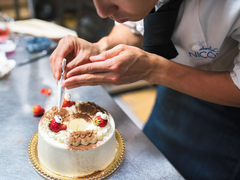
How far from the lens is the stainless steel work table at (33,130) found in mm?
1103

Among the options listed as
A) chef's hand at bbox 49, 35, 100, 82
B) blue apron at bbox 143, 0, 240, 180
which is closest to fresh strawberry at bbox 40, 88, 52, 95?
chef's hand at bbox 49, 35, 100, 82

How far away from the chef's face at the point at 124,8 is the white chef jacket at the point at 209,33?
14.2 inches

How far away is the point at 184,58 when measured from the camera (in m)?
1.39

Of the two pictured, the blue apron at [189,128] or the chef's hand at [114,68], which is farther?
the blue apron at [189,128]

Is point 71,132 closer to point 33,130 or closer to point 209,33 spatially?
point 33,130

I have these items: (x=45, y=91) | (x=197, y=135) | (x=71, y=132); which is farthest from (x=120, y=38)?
(x=197, y=135)

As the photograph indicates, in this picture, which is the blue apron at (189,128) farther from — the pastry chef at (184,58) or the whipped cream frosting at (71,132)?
the whipped cream frosting at (71,132)

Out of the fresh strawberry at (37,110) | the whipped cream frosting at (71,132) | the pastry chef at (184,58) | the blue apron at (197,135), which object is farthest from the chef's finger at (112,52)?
the blue apron at (197,135)

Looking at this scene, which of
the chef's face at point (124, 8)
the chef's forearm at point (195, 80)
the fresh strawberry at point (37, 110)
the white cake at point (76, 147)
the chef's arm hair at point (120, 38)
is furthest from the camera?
the chef's arm hair at point (120, 38)

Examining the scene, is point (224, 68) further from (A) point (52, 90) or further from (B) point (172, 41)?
(A) point (52, 90)

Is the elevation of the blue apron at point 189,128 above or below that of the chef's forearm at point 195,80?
below

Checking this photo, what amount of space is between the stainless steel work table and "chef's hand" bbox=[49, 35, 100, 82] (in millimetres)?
355

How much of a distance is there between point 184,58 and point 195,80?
0.23 meters

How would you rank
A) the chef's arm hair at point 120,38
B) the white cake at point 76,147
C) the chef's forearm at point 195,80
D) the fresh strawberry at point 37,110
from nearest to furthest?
1. the white cake at point 76,147
2. the chef's forearm at point 195,80
3. the fresh strawberry at point 37,110
4. the chef's arm hair at point 120,38
